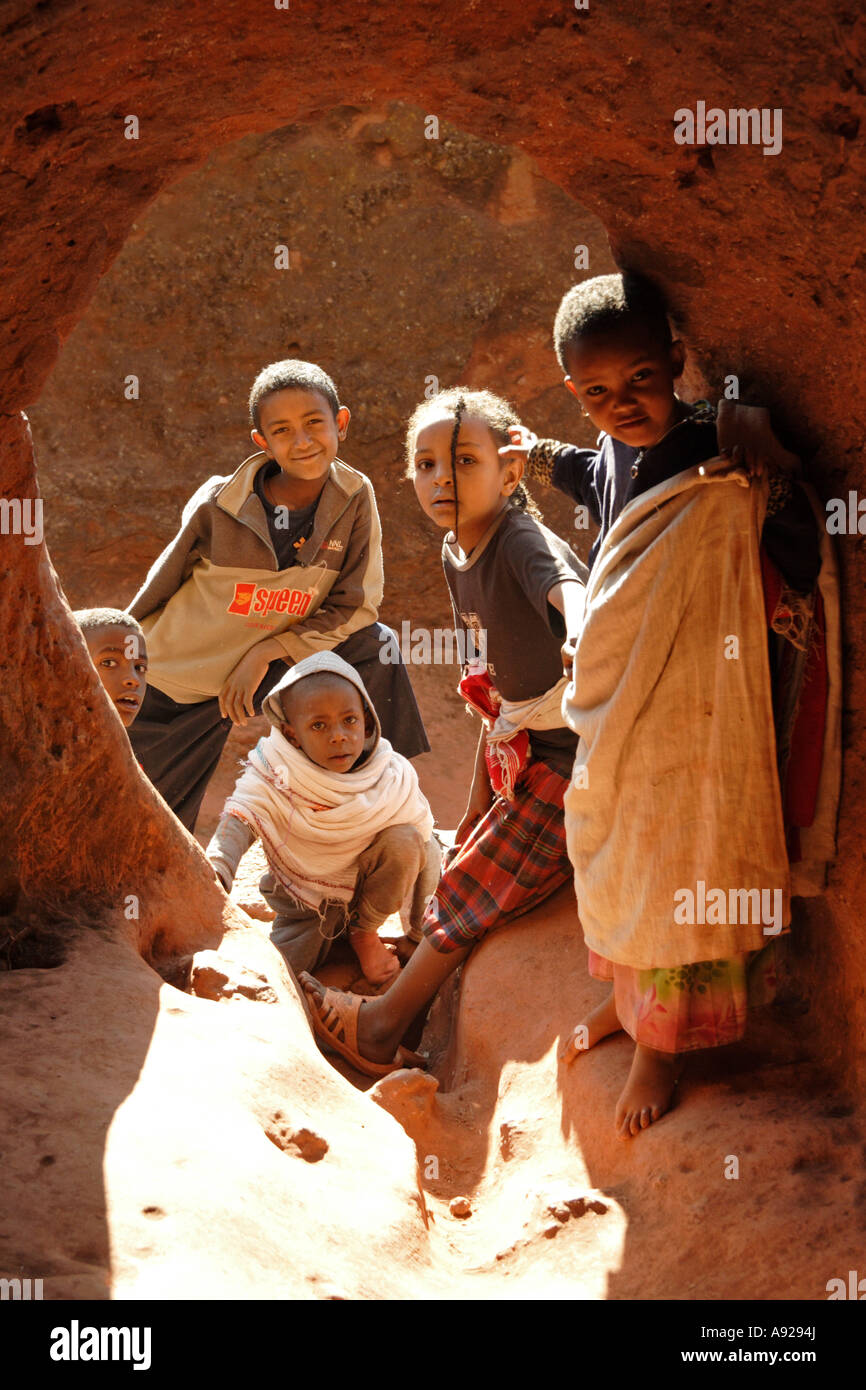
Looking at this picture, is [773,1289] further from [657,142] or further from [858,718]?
[657,142]

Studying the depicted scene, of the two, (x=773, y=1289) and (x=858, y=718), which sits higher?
(x=858, y=718)

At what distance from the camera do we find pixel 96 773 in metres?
2.98

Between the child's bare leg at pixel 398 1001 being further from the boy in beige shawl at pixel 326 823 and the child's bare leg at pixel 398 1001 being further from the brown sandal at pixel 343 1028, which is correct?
the boy in beige shawl at pixel 326 823

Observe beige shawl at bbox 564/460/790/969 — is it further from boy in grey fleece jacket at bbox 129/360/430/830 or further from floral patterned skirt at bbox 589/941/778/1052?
boy in grey fleece jacket at bbox 129/360/430/830

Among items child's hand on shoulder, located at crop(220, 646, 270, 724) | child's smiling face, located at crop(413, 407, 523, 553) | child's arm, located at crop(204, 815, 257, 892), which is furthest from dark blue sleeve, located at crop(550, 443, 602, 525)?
child's hand on shoulder, located at crop(220, 646, 270, 724)

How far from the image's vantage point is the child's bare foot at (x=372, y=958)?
391 centimetres

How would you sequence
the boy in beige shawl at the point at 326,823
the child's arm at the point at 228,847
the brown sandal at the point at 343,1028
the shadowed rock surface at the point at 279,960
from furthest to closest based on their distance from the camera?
the boy in beige shawl at the point at 326,823
the child's arm at the point at 228,847
the brown sandal at the point at 343,1028
the shadowed rock surface at the point at 279,960

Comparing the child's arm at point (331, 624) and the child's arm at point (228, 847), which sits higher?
the child's arm at point (331, 624)

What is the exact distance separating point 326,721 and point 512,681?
2.55 ft

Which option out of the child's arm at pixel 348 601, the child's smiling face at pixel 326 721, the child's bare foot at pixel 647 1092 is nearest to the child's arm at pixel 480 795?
the child's smiling face at pixel 326 721

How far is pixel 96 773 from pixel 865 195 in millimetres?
2002

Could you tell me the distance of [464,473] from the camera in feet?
11.0

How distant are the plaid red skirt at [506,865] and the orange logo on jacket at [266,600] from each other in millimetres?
1170
